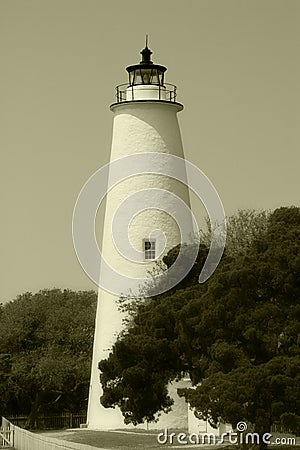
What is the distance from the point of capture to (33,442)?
1080 inches

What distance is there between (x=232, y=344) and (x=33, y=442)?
616 cm

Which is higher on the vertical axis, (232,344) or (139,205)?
(139,205)

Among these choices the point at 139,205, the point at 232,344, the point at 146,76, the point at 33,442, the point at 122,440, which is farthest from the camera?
the point at 146,76

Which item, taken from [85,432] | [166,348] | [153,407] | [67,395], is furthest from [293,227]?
[67,395]

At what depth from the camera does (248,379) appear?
23.6 m

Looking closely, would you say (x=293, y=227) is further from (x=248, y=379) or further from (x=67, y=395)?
(x=67, y=395)

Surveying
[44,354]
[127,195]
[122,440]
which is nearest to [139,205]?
[127,195]

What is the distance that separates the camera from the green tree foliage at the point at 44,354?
4500 cm

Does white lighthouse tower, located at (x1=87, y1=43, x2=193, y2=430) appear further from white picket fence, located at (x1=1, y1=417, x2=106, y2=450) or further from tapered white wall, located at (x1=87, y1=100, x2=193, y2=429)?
white picket fence, located at (x1=1, y1=417, x2=106, y2=450)

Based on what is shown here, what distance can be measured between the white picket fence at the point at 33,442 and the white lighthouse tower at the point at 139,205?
15.2ft

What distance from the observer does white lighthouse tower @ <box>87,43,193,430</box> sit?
38094mm

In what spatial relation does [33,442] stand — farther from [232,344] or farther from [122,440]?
[122,440]

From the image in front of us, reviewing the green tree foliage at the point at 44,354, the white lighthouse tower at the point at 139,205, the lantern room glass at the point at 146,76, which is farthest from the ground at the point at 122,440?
the lantern room glass at the point at 146,76

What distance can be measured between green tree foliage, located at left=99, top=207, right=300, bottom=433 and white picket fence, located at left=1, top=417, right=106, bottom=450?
279cm
